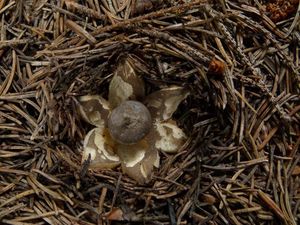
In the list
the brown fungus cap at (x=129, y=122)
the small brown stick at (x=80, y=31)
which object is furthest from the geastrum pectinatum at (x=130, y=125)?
the small brown stick at (x=80, y=31)

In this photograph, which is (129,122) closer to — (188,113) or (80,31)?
(188,113)

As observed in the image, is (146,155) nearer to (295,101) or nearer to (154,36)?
(154,36)

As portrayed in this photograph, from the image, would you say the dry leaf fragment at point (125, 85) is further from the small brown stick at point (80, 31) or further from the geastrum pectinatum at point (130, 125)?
the small brown stick at point (80, 31)

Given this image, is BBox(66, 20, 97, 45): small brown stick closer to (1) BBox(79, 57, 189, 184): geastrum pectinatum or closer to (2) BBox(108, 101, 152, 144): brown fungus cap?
(1) BBox(79, 57, 189, 184): geastrum pectinatum

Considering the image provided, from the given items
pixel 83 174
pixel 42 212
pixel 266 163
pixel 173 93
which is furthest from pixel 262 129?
pixel 42 212

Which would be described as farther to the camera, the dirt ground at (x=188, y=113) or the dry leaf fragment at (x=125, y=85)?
the dry leaf fragment at (x=125, y=85)

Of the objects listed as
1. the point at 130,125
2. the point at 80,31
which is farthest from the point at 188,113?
the point at 80,31

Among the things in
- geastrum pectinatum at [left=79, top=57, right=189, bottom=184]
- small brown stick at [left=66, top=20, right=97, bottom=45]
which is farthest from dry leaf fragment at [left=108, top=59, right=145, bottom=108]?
small brown stick at [left=66, top=20, right=97, bottom=45]
